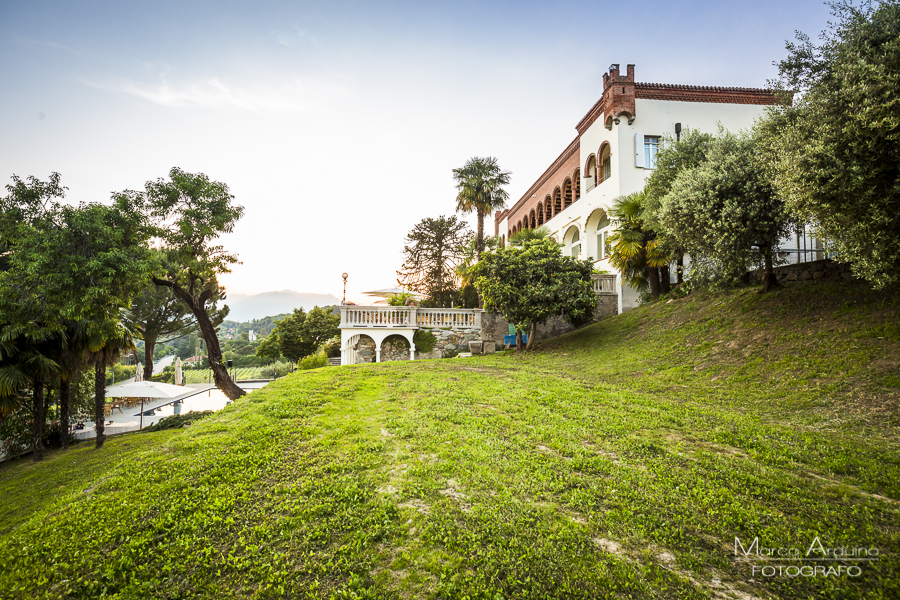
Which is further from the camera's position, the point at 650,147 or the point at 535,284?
the point at 650,147

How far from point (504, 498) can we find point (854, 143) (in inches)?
324

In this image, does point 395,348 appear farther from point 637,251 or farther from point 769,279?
point 769,279

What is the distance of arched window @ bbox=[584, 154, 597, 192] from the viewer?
22.6 m

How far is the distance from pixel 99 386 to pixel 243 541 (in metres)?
17.8

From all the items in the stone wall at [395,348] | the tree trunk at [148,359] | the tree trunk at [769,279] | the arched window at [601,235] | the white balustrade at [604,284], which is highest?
the arched window at [601,235]

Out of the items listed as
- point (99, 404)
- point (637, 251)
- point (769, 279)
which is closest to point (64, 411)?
point (99, 404)

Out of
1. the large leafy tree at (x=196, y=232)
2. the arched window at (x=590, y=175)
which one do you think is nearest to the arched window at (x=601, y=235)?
the arched window at (x=590, y=175)

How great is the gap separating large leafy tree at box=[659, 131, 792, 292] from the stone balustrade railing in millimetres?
11156

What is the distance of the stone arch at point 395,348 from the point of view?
19.8 meters

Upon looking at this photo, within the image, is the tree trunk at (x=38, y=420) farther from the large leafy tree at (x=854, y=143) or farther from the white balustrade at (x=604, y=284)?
the white balustrade at (x=604, y=284)

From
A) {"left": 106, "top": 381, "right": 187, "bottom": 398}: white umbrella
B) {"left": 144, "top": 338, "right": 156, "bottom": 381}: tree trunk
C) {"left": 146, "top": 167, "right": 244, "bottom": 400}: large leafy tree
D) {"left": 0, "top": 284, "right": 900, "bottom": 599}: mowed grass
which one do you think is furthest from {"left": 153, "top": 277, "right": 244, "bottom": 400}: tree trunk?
{"left": 144, "top": 338, "right": 156, "bottom": 381}: tree trunk

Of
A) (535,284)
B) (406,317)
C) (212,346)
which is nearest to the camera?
(535,284)

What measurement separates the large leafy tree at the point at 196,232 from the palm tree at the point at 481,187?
16048 millimetres

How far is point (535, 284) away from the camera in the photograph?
1547 centimetres
